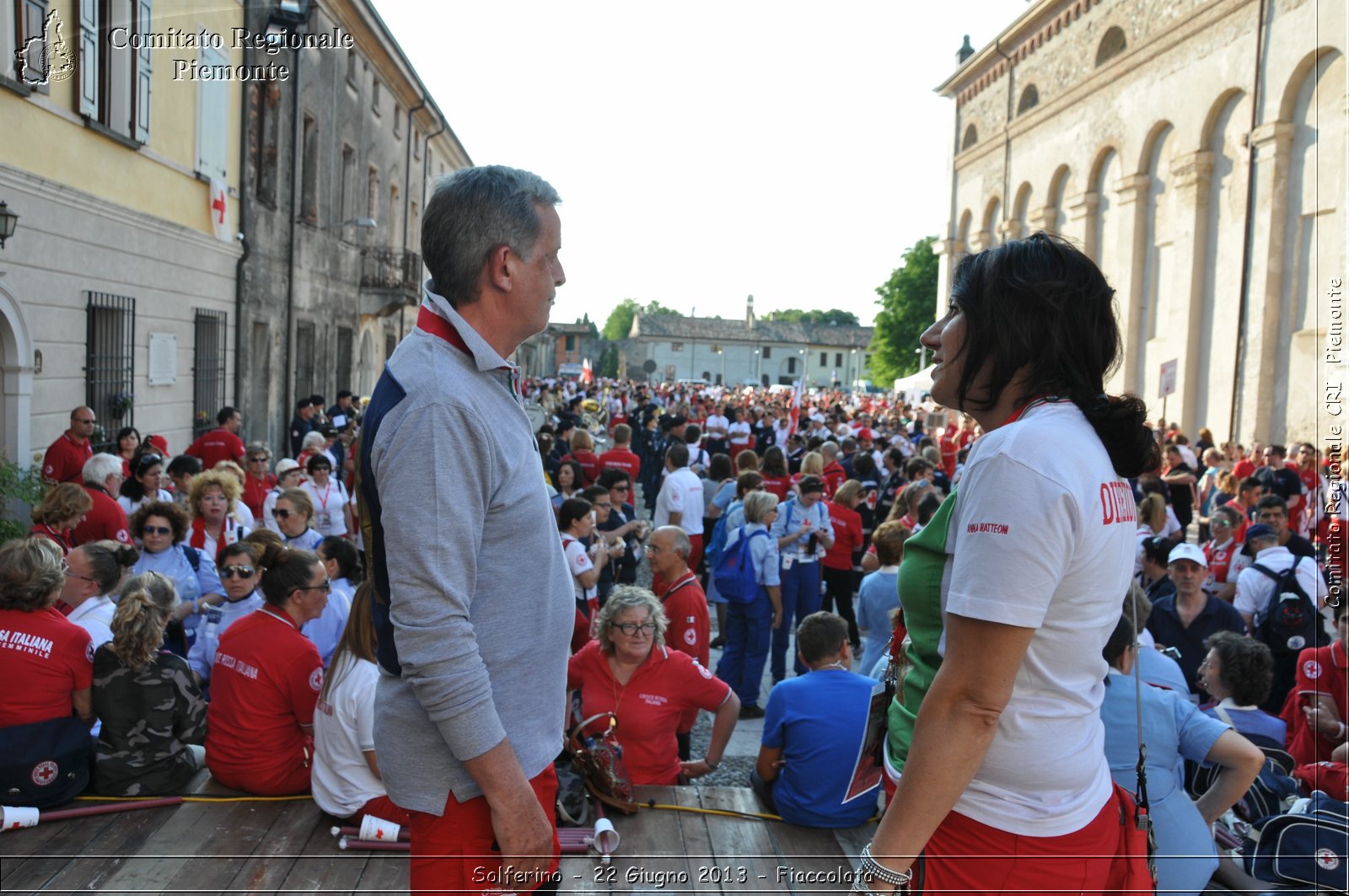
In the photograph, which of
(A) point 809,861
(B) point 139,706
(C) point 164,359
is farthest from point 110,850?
(C) point 164,359

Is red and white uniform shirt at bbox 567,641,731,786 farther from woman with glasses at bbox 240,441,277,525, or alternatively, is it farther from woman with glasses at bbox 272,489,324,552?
woman with glasses at bbox 240,441,277,525

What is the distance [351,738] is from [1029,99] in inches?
1346

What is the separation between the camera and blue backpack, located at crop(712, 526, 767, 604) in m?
8.06

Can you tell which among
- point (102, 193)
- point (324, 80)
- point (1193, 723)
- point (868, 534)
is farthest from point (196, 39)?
point (1193, 723)

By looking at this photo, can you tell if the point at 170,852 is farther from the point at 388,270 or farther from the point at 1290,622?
the point at 388,270

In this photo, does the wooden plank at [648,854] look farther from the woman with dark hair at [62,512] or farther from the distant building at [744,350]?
the distant building at [744,350]

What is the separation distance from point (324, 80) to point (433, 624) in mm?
22849

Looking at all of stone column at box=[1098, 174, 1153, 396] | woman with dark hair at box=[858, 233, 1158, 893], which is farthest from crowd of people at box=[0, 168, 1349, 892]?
stone column at box=[1098, 174, 1153, 396]

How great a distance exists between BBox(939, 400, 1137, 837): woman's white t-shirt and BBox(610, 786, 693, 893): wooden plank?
7.46 ft

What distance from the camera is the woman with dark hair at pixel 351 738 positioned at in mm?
4266

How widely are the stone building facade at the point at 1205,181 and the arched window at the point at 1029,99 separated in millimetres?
630

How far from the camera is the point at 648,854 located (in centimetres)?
419

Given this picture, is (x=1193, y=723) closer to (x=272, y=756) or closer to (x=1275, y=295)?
(x=272, y=756)

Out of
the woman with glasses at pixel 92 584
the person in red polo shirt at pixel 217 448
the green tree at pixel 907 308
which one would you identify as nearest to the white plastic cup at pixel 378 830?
the woman with glasses at pixel 92 584
